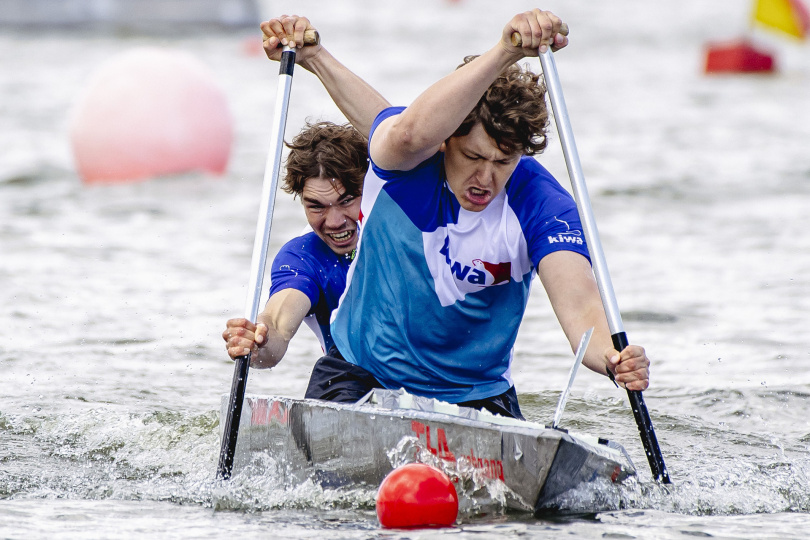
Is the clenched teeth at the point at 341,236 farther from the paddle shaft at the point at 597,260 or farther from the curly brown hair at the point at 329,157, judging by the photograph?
the paddle shaft at the point at 597,260

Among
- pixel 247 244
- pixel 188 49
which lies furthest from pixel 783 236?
pixel 188 49

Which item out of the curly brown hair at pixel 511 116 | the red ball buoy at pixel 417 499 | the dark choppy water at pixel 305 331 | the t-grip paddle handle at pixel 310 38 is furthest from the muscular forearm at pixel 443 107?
the dark choppy water at pixel 305 331

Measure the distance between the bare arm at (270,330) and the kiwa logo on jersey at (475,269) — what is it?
691 mm

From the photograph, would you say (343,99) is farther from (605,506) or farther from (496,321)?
(605,506)

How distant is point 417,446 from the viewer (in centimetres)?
378

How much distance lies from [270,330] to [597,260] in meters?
1.24

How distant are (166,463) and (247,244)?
18.6 ft

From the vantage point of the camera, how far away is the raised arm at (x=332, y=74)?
4316 millimetres

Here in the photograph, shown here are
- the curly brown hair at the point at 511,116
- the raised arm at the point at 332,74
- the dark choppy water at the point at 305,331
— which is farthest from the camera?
the raised arm at the point at 332,74

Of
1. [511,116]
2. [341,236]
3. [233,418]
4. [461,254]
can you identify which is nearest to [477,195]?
[461,254]

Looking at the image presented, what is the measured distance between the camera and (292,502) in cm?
400

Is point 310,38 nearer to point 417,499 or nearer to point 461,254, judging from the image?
point 461,254

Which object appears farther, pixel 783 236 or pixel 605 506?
pixel 783 236

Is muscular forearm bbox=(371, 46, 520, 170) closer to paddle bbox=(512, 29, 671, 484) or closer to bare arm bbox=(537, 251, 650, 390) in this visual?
paddle bbox=(512, 29, 671, 484)
